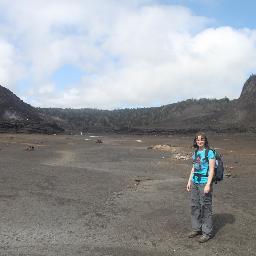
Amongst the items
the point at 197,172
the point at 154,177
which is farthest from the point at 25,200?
the point at 154,177

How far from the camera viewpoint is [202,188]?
9.12 m

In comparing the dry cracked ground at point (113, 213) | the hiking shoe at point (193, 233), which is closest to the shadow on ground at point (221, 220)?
the dry cracked ground at point (113, 213)

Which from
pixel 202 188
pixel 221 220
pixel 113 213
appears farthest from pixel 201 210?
pixel 113 213

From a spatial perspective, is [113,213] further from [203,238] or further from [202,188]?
[203,238]

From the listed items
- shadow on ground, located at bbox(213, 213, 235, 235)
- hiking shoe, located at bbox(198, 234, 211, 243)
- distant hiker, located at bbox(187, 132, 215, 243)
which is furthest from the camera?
shadow on ground, located at bbox(213, 213, 235, 235)

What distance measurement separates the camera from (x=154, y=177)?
679 inches

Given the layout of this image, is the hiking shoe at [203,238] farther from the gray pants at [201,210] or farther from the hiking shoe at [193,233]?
the hiking shoe at [193,233]

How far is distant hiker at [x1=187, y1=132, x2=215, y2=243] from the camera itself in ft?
29.3

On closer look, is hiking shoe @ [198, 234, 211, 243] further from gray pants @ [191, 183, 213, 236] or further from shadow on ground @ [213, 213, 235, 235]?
shadow on ground @ [213, 213, 235, 235]

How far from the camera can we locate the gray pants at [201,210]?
8.95 m

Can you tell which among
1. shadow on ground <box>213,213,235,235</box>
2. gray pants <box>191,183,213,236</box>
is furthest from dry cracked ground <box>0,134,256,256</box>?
gray pants <box>191,183,213,236</box>

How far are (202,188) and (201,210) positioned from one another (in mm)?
412

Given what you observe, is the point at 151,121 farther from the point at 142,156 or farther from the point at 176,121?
the point at 142,156

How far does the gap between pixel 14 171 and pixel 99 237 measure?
29.3 feet
